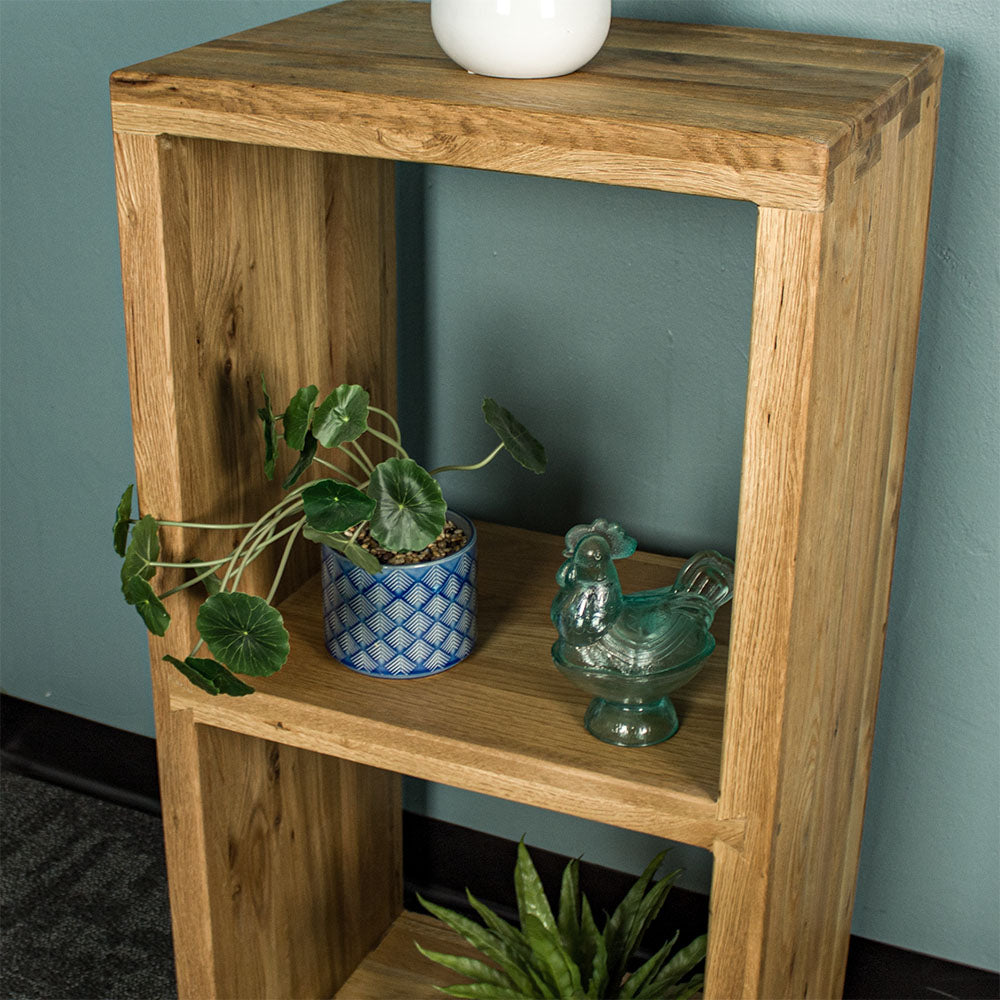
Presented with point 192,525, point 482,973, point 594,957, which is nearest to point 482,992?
point 482,973

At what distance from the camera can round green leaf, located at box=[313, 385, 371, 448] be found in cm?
108

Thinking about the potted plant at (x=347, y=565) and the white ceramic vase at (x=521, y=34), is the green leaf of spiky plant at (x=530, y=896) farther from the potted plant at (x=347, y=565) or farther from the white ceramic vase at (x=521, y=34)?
the white ceramic vase at (x=521, y=34)

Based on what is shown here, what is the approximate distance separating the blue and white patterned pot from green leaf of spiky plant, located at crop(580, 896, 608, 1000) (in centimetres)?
40

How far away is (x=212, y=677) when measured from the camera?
111 centimetres

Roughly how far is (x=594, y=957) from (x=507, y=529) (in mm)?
495

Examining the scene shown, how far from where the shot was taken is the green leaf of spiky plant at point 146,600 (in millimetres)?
1096

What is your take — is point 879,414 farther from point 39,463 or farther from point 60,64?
point 39,463

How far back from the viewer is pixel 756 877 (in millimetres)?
1049

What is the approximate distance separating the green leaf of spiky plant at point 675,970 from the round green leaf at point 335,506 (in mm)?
654

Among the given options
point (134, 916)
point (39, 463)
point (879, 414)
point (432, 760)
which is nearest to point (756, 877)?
point (432, 760)

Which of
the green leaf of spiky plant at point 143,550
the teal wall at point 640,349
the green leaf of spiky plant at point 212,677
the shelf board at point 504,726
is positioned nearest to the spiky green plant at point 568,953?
the teal wall at point 640,349

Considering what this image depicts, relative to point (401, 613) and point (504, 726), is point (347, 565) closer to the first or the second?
point (401, 613)

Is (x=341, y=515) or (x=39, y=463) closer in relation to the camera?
(x=341, y=515)

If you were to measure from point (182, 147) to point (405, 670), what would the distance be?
51 cm
